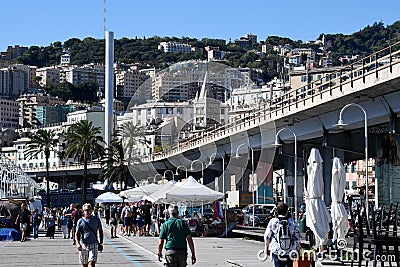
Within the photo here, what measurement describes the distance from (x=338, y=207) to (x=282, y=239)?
10670 millimetres

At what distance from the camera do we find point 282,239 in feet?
48.2

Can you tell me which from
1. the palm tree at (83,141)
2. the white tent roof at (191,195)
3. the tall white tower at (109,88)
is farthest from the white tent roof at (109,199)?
the tall white tower at (109,88)

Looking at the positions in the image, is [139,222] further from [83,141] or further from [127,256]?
[83,141]

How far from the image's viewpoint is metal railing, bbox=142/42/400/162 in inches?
1573

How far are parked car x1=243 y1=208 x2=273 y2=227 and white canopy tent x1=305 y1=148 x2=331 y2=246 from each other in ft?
103

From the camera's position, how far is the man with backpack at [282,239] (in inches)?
576

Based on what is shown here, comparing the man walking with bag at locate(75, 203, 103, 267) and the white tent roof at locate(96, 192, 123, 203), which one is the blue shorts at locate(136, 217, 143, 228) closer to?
the white tent roof at locate(96, 192, 123, 203)

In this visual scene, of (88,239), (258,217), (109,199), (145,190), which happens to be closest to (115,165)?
(109,199)

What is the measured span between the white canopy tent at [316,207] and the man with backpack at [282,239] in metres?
7.78

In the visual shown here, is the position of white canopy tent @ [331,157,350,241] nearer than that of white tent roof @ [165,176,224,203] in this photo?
Yes

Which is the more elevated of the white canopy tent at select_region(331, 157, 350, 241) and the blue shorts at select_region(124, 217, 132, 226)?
the white canopy tent at select_region(331, 157, 350, 241)

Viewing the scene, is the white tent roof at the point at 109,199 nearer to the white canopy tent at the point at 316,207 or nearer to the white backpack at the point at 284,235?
the white canopy tent at the point at 316,207

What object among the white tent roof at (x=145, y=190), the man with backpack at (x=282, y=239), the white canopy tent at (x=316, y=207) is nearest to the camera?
the man with backpack at (x=282, y=239)

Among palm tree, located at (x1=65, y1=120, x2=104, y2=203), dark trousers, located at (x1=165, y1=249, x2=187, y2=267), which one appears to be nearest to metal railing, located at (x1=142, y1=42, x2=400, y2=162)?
palm tree, located at (x1=65, y1=120, x2=104, y2=203)
